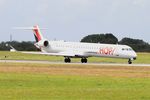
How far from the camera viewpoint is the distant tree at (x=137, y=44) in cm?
13775

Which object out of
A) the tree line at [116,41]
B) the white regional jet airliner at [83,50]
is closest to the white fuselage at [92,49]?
the white regional jet airliner at [83,50]

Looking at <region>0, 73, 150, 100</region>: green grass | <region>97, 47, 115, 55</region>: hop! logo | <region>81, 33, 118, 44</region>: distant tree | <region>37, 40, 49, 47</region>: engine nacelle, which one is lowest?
<region>0, 73, 150, 100</region>: green grass

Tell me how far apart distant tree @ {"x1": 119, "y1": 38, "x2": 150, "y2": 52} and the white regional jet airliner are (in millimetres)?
68472

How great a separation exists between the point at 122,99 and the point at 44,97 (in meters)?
2.91

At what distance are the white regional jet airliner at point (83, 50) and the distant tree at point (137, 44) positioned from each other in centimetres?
6847

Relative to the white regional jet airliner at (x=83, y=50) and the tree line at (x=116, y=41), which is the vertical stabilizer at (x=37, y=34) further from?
the tree line at (x=116, y=41)

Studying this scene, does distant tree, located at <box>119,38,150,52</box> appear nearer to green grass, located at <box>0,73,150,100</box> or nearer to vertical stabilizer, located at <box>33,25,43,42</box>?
vertical stabilizer, located at <box>33,25,43,42</box>

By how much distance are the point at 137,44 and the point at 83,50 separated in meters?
78.6

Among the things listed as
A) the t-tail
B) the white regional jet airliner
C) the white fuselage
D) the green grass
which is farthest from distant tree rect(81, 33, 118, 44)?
the green grass

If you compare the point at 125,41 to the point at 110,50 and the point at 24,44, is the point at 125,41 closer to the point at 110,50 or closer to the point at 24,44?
the point at 24,44

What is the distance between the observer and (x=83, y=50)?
67.6 meters

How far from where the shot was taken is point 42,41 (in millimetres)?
71750

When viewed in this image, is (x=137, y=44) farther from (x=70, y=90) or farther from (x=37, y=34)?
(x=70, y=90)

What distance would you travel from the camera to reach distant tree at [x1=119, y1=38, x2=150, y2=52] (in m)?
138
